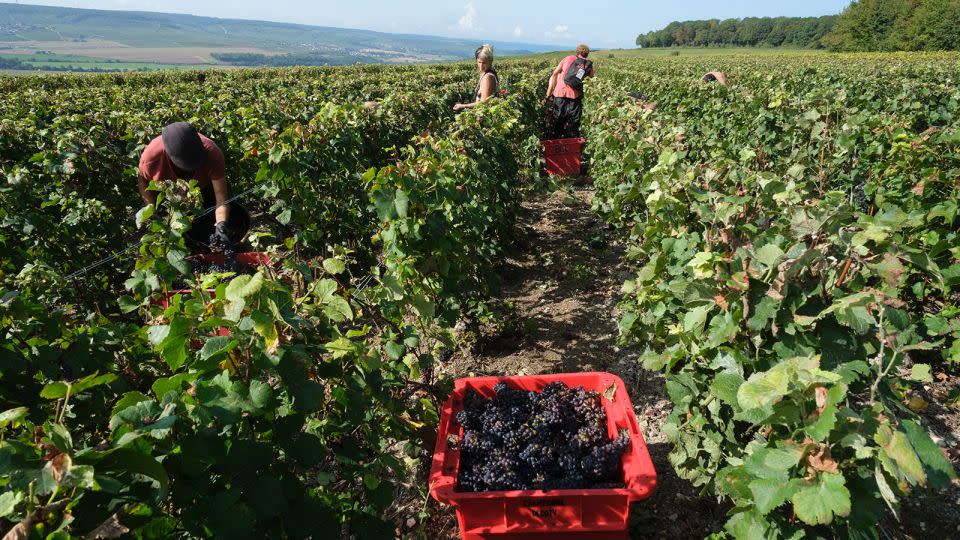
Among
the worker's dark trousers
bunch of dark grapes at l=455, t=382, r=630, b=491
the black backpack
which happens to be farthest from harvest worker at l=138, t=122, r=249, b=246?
the worker's dark trousers

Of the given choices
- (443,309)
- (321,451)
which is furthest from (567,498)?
(443,309)

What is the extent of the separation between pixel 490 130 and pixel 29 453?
169 inches

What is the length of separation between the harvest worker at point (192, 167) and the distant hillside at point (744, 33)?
9955 cm

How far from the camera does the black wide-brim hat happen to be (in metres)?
3.49

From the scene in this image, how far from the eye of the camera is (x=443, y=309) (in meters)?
3.03

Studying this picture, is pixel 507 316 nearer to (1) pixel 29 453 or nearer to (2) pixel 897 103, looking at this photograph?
(1) pixel 29 453

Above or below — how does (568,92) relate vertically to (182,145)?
above

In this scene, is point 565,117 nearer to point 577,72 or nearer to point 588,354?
point 577,72

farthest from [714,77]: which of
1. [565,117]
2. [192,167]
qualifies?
[192,167]

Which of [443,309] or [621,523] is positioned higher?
[443,309]

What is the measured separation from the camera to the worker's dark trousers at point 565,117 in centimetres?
868

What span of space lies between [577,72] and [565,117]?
2.76 ft

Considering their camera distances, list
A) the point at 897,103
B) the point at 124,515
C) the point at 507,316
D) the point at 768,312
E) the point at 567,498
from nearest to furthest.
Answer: the point at 124,515 < the point at 768,312 < the point at 567,498 < the point at 507,316 < the point at 897,103

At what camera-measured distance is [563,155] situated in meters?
7.82
